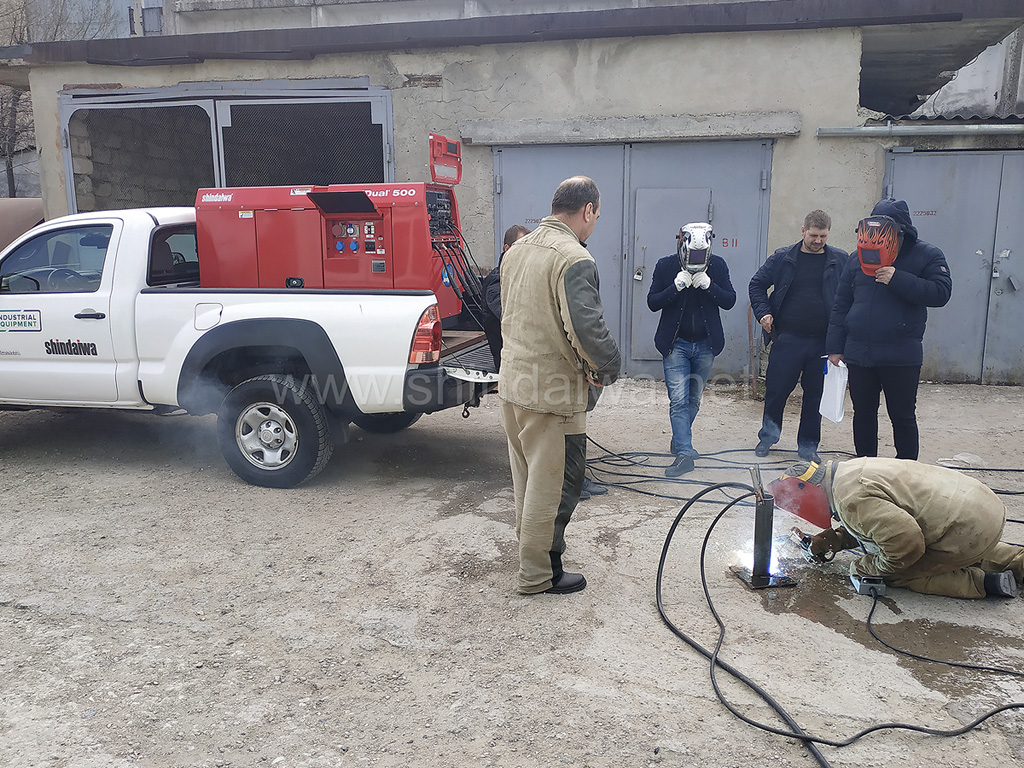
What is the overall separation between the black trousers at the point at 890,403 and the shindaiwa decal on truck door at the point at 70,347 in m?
5.11

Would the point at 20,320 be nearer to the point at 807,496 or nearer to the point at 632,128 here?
the point at 807,496

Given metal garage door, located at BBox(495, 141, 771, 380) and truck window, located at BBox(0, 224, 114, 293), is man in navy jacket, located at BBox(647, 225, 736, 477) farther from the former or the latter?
truck window, located at BBox(0, 224, 114, 293)

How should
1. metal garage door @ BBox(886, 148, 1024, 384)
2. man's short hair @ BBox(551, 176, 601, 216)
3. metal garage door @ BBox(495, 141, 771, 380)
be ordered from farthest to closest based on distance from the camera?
metal garage door @ BBox(495, 141, 771, 380) → metal garage door @ BBox(886, 148, 1024, 384) → man's short hair @ BBox(551, 176, 601, 216)

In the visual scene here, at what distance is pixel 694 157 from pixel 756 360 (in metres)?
2.29

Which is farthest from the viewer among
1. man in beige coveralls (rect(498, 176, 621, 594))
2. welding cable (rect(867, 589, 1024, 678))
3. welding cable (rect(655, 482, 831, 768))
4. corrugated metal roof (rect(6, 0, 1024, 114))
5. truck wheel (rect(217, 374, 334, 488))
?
corrugated metal roof (rect(6, 0, 1024, 114))

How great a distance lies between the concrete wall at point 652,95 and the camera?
324 inches

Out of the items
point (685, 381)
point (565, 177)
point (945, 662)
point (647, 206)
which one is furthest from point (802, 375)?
point (565, 177)

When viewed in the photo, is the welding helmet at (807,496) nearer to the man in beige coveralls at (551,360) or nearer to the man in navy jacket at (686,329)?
the man in beige coveralls at (551,360)

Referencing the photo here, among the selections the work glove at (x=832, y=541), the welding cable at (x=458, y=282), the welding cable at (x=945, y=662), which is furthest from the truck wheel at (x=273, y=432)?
the welding cable at (x=945, y=662)

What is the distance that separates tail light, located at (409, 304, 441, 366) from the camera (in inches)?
193

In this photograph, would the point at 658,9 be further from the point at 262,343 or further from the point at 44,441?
the point at 44,441

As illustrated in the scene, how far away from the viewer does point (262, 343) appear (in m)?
5.10

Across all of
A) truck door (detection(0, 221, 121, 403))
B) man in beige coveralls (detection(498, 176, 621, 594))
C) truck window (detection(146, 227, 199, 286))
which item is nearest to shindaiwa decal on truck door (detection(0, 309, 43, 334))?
truck door (detection(0, 221, 121, 403))

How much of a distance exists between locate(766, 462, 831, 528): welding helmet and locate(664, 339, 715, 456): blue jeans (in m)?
1.97
